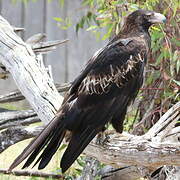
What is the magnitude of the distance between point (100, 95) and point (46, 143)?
48cm

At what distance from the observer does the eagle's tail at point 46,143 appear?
9.43 ft

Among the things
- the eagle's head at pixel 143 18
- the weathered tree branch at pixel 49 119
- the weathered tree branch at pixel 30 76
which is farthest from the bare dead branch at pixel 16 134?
the eagle's head at pixel 143 18

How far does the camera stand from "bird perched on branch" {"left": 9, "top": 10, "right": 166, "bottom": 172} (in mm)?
2967

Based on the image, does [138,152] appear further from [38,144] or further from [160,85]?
[160,85]

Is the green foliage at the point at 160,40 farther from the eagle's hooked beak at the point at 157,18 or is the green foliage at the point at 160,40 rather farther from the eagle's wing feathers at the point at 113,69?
the eagle's wing feathers at the point at 113,69

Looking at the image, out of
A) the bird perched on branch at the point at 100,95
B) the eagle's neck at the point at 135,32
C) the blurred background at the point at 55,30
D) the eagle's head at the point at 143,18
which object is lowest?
the blurred background at the point at 55,30

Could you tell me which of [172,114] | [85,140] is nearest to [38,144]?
[85,140]

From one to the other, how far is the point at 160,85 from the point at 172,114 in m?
0.90

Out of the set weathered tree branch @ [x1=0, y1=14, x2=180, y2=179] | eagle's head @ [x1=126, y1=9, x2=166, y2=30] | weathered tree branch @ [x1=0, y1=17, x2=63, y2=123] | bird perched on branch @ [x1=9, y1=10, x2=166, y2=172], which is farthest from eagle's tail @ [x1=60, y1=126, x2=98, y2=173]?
eagle's head @ [x1=126, y1=9, x2=166, y2=30]

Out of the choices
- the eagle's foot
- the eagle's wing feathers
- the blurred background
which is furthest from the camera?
the blurred background

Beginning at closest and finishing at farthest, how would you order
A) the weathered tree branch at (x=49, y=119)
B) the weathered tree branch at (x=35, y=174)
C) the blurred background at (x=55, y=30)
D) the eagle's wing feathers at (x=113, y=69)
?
the weathered tree branch at (x=49, y=119) < the eagle's wing feathers at (x=113, y=69) < the weathered tree branch at (x=35, y=174) < the blurred background at (x=55, y=30)

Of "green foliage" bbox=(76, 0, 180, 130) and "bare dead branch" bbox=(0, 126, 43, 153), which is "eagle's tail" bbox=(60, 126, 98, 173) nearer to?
"bare dead branch" bbox=(0, 126, 43, 153)

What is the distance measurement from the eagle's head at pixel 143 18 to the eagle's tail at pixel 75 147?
0.89 m

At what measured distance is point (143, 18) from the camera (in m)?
3.51
